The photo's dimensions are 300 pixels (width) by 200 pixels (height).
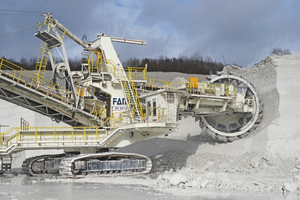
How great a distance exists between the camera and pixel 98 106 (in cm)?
1669

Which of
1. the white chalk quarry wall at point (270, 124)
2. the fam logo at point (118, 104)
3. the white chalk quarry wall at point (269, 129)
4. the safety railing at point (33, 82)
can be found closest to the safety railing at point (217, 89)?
the white chalk quarry wall at point (270, 124)

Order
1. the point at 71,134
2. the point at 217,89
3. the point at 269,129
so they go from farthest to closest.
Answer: the point at 217,89
the point at 269,129
the point at 71,134

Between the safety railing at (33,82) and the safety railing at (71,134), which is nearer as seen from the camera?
the safety railing at (33,82)

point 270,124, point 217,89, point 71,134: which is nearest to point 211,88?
point 217,89

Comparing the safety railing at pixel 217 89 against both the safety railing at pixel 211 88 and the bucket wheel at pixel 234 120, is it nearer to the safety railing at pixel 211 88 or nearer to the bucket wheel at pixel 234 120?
the safety railing at pixel 211 88

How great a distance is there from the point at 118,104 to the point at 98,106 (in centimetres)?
105

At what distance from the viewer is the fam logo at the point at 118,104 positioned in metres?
16.5

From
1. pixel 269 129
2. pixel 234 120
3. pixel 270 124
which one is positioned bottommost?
pixel 269 129

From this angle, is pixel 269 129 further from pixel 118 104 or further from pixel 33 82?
pixel 33 82

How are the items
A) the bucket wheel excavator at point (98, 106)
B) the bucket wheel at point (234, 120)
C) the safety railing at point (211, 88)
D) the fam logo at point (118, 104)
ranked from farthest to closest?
the bucket wheel at point (234, 120) → the safety railing at point (211, 88) → the fam logo at point (118, 104) → the bucket wheel excavator at point (98, 106)

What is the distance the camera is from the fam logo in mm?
16484

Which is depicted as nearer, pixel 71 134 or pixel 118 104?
pixel 71 134

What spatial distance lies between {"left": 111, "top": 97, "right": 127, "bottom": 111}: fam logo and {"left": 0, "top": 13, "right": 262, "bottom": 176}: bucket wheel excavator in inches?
2.0

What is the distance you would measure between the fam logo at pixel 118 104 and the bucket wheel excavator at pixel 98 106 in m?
0.05
